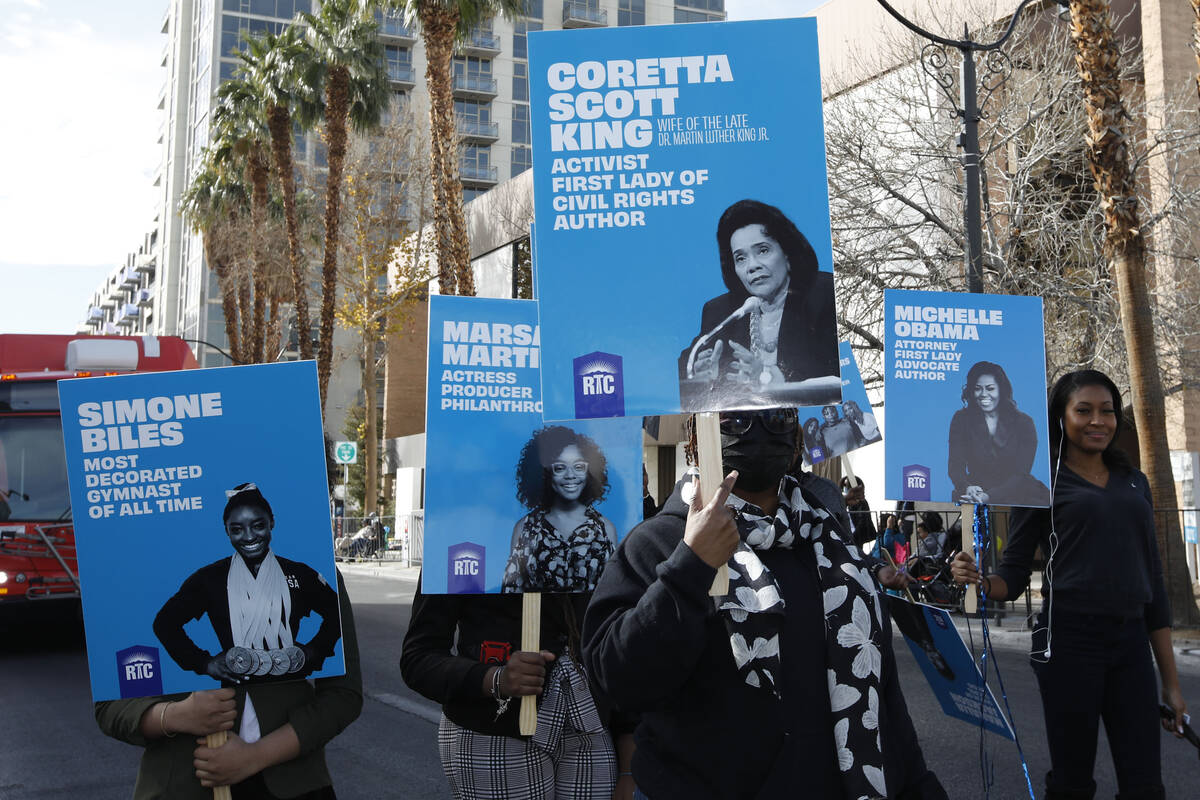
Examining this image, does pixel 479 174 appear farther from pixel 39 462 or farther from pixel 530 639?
pixel 530 639

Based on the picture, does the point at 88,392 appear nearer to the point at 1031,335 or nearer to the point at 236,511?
the point at 236,511

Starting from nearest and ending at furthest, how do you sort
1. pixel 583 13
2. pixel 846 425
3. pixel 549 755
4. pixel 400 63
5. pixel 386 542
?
1. pixel 549 755
2. pixel 846 425
3. pixel 386 542
4. pixel 400 63
5. pixel 583 13

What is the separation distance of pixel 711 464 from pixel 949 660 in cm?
160

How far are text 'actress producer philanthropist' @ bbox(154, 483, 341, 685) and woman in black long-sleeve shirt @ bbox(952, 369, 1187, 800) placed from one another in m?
2.69

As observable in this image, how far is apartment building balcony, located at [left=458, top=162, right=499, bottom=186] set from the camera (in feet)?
233

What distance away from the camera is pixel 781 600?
87.9 inches

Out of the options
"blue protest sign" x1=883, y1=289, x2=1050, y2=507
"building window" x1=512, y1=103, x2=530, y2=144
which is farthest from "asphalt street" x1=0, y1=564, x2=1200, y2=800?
"building window" x1=512, y1=103, x2=530, y2=144

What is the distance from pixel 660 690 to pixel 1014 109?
1691cm

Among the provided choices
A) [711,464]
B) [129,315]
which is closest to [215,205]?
[711,464]

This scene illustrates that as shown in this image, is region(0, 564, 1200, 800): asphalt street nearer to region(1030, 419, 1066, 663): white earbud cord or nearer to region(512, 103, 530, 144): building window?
region(1030, 419, 1066, 663): white earbud cord

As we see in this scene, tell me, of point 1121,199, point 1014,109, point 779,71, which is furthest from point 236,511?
point 1014,109

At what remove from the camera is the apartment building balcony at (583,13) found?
71.2 metres

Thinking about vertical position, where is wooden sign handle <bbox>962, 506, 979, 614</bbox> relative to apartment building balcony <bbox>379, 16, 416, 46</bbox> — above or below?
below

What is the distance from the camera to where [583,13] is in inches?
Answer: 2825
